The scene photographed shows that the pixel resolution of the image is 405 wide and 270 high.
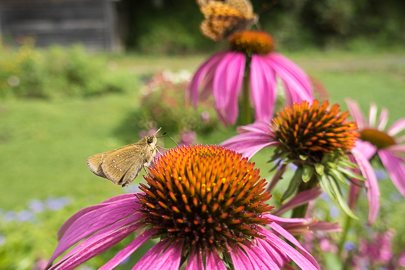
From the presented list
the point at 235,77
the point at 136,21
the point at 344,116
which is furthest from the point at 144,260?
the point at 136,21

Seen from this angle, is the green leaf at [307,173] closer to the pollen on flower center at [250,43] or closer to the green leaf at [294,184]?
the green leaf at [294,184]

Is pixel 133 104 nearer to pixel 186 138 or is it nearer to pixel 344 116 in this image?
pixel 186 138

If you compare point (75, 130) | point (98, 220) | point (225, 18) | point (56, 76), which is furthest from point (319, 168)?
point (56, 76)

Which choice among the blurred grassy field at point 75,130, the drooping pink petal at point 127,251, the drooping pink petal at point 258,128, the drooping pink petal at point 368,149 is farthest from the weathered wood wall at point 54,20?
the drooping pink petal at point 127,251

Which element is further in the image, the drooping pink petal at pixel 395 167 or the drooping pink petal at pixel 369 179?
the drooping pink petal at pixel 395 167

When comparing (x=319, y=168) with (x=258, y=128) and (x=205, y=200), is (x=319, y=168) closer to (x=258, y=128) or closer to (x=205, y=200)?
(x=258, y=128)

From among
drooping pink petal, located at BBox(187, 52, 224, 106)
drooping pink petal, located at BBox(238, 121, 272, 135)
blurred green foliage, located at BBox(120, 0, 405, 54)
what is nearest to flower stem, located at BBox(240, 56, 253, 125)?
drooping pink petal, located at BBox(187, 52, 224, 106)
